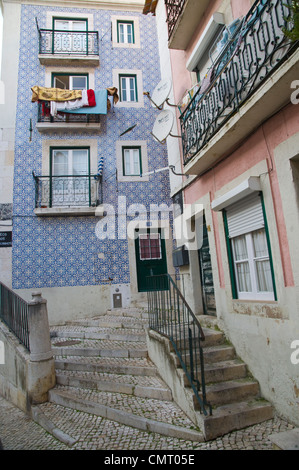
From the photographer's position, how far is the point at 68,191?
935 cm

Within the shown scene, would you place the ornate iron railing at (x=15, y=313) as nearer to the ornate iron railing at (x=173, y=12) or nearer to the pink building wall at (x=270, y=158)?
the pink building wall at (x=270, y=158)

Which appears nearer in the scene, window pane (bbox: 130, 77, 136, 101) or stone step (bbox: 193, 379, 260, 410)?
stone step (bbox: 193, 379, 260, 410)

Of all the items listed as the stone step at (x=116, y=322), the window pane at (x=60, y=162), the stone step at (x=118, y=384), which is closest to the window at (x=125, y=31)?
the window pane at (x=60, y=162)

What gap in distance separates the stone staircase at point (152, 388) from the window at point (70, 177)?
180 inches

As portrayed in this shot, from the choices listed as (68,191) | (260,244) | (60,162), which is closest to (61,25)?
(60,162)

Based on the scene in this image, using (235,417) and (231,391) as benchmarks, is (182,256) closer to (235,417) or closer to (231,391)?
(231,391)

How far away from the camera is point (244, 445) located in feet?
10.7

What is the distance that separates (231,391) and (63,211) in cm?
673

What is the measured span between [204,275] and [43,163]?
245 inches

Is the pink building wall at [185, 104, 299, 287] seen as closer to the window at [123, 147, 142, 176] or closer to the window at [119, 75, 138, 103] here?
the window at [123, 147, 142, 176]

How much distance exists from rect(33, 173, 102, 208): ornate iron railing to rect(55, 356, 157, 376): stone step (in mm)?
4912

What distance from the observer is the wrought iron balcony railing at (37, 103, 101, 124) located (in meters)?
9.62

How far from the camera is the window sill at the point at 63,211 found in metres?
8.89

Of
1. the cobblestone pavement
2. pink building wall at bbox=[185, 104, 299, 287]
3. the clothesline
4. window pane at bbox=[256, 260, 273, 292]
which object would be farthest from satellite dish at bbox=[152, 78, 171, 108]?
the cobblestone pavement
